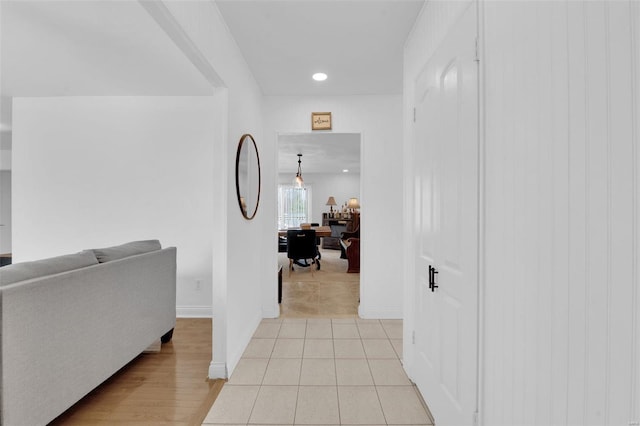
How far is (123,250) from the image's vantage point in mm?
2463

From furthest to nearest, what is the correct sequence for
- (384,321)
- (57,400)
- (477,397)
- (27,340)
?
1. (384,321)
2. (57,400)
3. (27,340)
4. (477,397)

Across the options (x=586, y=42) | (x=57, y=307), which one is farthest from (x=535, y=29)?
(x=57, y=307)

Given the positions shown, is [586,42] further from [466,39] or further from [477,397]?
[477,397]

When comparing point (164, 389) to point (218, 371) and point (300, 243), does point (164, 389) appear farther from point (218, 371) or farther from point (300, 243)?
point (300, 243)

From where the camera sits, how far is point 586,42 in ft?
2.69

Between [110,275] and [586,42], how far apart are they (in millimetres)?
2630

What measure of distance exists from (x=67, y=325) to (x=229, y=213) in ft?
3.79

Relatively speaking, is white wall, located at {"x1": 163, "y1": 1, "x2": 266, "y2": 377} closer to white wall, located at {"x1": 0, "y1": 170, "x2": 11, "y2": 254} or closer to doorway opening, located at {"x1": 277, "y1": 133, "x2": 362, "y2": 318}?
doorway opening, located at {"x1": 277, "y1": 133, "x2": 362, "y2": 318}

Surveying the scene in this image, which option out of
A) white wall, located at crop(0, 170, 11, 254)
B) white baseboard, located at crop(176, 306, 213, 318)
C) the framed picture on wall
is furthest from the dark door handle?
white wall, located at crop(0, 170, 11, 254)

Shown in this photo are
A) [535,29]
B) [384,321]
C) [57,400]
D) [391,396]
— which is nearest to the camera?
[535,29]

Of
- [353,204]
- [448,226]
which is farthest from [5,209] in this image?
[448,226]

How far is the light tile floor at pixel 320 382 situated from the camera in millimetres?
1907

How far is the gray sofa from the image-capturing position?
1502 mm

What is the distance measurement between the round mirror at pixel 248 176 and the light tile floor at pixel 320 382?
4.17 feet
